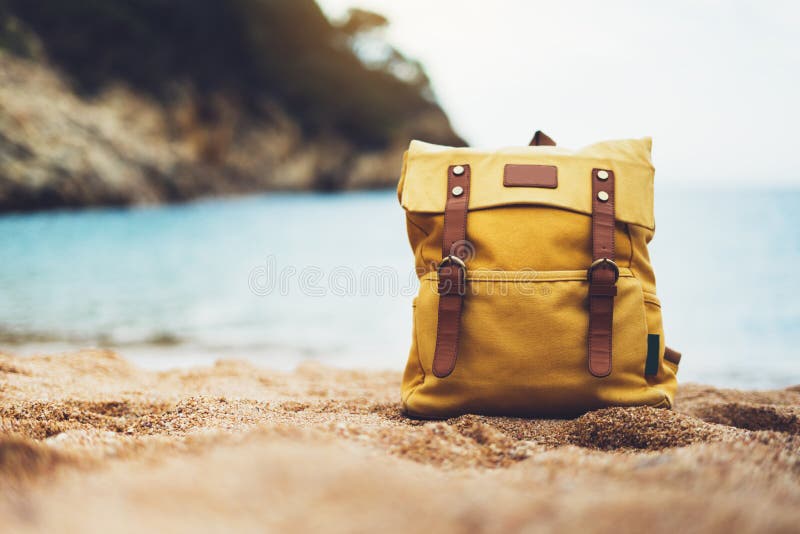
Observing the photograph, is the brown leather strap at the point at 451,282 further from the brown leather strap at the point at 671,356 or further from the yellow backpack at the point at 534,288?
the brown leather strap at the point at 671,356

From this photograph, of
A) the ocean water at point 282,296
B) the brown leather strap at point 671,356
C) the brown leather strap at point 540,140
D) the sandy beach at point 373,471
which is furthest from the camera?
the ocean water at point 282,296

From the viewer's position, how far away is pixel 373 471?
3.20 ft

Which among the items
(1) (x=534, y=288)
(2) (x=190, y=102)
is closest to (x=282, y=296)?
(1) (x=534, y=288)

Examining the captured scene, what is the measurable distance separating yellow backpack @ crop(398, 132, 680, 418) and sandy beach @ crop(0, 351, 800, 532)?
10 centimetres

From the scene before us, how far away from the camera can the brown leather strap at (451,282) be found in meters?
1.76

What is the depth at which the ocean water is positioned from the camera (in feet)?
15.6

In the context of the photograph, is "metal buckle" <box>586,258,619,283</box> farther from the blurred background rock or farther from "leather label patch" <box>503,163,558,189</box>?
the blurred background rock

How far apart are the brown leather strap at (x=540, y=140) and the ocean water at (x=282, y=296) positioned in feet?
7.30

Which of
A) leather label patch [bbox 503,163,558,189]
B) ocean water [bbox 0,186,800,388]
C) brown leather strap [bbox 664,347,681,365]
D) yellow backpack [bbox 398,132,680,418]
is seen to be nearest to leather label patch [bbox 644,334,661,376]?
yellow backpack [bbox 398,132,680,418]

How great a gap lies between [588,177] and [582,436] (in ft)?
2.64

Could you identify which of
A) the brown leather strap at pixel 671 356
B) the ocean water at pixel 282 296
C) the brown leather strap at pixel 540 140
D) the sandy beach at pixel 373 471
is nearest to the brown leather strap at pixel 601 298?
the sandy beach at pixel 373 471

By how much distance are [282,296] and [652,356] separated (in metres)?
5.79

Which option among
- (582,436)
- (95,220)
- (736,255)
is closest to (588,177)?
(582,436)

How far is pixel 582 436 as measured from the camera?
1.62 m
